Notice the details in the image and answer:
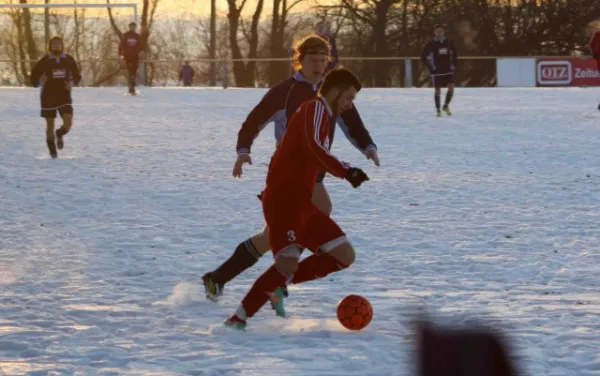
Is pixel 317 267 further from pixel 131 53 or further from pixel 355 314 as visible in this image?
pixel 131 53

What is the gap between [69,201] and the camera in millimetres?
10008

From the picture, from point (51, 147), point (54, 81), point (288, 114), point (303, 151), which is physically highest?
point (54, 81)

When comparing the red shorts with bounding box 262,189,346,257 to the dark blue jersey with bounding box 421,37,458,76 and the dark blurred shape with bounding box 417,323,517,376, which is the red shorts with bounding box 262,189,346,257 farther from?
the dark blue jersey with bounding box 421,37,458,76

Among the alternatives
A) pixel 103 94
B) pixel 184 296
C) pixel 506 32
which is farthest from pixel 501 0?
pixel 184 296

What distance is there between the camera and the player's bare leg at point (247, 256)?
16.8 ft

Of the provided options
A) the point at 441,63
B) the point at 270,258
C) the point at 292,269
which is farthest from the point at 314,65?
the point at 441,63

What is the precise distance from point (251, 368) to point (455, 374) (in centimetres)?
319

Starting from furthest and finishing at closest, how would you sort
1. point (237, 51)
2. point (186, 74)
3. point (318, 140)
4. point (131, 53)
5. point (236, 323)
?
point (237, 51), point (186, 74), point (131, 53), point (236, 323), point (318, 140)

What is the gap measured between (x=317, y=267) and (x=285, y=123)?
41.0 inches

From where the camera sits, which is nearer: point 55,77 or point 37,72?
point 37,72

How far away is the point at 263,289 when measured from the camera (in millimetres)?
4676

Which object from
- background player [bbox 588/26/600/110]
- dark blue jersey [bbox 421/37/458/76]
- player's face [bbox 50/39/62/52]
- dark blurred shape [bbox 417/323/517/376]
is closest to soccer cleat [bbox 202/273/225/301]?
dark blurred shape [bbox 417/323/517/376]

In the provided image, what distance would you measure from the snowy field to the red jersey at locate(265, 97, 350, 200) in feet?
2.19

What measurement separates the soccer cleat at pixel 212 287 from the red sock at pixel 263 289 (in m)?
0.58
